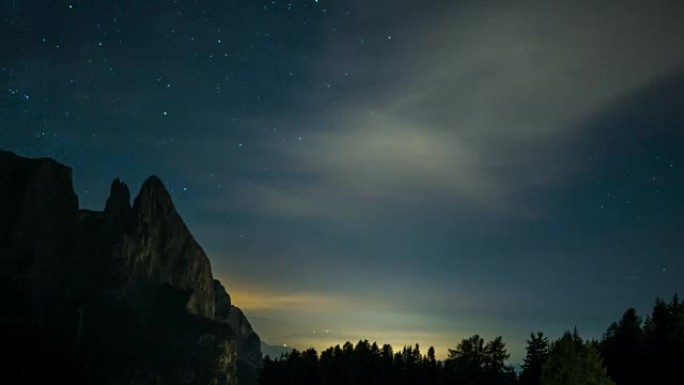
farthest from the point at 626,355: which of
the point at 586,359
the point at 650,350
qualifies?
the point at 586,359

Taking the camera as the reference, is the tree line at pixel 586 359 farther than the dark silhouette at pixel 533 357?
No

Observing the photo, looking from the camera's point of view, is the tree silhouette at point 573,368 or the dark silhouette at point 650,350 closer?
the tree silhouette at point 573,368

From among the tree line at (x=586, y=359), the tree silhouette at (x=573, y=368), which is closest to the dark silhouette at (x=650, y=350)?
the tree line at (x=586, y=359)

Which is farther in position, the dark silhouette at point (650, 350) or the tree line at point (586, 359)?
the dark silhouette at point (650, 350)

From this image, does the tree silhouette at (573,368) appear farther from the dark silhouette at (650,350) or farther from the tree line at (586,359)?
the dark silhouette at (650,350)

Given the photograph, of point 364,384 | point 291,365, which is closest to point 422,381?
point 364,384

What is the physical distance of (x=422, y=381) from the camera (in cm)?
10319

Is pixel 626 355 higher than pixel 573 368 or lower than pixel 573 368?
higher

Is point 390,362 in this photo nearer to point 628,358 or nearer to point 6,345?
point 628,358

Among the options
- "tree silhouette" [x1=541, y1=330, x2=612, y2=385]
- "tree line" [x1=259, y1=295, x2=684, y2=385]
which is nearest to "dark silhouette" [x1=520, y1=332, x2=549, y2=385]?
"tree line" [x1=259, y1=295, x2=684, y2=385]

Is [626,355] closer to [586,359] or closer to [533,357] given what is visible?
[533,357]

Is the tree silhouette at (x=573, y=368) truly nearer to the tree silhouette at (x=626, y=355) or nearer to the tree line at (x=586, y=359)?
the tree line at (x=586, y=359)

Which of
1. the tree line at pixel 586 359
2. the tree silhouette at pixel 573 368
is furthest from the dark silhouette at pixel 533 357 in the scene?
the tree silhouette at pixel 573 368

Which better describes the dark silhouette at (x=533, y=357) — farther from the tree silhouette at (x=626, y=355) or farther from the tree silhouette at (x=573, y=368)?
the tree silhouette at (x=573, y=368)
